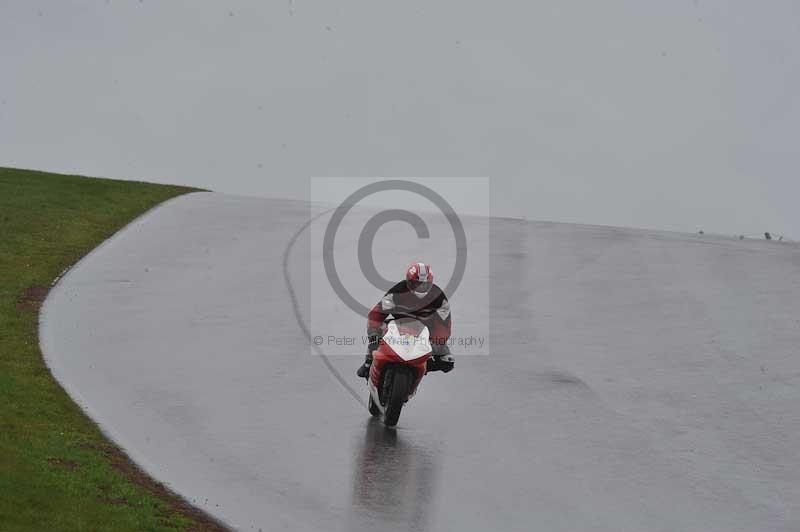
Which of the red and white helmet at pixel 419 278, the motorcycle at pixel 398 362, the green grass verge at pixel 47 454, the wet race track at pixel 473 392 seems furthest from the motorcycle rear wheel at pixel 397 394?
the green grass verge at pixel 47 454

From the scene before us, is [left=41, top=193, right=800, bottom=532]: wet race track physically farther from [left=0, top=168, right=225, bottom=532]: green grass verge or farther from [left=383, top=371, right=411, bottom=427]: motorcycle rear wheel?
[left=0, top=168, right=225, bottom=532]: green grass verge

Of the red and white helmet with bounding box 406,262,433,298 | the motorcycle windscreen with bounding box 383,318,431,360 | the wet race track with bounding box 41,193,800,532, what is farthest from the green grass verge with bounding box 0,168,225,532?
the red and white helmet with bounding box 406,262,433,298

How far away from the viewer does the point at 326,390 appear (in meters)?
13.8

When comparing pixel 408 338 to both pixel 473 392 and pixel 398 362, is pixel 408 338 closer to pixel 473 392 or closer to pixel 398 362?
pixel 398 362

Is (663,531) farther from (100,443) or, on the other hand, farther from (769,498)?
(100,443)

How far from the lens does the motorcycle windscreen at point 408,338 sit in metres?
11.8

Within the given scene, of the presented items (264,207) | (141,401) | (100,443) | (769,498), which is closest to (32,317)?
(141,401)

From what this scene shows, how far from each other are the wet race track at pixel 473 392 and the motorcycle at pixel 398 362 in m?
0.40

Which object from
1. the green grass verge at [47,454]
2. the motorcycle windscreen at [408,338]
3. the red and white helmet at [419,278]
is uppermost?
the red and white helmet at [419,278]

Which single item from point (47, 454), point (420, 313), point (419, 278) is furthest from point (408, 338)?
point (47, 454)

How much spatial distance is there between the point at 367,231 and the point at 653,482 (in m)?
16.5

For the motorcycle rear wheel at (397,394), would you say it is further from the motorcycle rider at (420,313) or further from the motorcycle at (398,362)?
the motorcycle rider at (420,313)

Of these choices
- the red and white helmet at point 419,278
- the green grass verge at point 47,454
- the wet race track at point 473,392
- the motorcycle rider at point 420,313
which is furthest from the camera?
the motorcycle rider at point 420,313

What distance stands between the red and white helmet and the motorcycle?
0.37 meters
